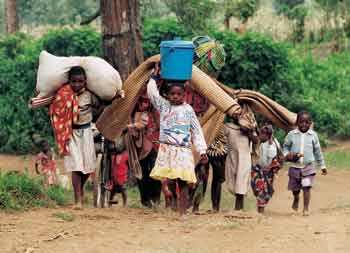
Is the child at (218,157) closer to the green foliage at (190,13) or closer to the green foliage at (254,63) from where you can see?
the green foliage at (254,63)

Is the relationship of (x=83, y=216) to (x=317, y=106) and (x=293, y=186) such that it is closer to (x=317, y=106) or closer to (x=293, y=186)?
(x=293, y=186)

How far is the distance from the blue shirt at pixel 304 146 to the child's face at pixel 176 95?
5.89 ft

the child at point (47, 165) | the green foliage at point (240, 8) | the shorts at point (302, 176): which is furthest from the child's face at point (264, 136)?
the green foliage at point (240, 8)

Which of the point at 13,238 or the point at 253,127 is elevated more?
the point at 253,127

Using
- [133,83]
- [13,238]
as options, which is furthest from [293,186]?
[13,238]

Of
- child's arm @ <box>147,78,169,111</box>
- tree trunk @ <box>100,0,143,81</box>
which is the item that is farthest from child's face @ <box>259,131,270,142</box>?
tree trunk @ <box>100,0,143,81</box>

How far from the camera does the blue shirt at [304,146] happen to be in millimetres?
8820

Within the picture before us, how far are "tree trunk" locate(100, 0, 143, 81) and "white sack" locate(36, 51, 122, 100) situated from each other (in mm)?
2639

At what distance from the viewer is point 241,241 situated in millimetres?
6582

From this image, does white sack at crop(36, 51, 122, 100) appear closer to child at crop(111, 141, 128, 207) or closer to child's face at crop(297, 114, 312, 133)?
child at crop(111, 141, 128, 207)

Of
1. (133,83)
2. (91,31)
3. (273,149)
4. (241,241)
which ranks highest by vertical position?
(91,31)

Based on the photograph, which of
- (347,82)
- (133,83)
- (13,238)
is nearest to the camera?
(13,238)

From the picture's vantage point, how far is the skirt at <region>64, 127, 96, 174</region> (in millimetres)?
7840

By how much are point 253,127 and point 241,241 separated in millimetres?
2107
